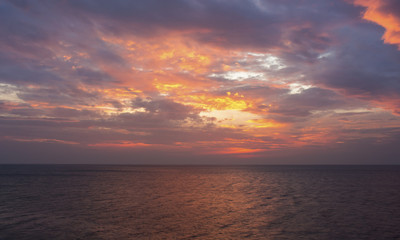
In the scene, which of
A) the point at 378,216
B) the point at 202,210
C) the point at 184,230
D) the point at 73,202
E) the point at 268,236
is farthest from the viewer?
the point at 73,202

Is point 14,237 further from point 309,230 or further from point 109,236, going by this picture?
point 309,230

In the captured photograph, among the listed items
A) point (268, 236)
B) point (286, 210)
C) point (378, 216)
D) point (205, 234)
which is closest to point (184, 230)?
point (205, 234)

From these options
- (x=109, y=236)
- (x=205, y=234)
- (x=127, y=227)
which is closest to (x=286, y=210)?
(x=205, y=234)

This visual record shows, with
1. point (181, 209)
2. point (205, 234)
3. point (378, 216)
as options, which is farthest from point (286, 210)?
point (205, 234)

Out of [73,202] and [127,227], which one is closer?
[127,227]

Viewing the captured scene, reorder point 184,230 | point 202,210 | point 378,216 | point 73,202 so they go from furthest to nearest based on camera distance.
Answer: point 73,202 → point 202,210 → point 378,216 → point 184,230

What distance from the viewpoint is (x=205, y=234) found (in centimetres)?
2761

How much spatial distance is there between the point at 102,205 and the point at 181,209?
12.9 meters

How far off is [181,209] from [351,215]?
75.9 feet

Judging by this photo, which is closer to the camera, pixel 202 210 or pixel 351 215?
pixel 351 215

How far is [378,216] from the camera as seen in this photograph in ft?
121

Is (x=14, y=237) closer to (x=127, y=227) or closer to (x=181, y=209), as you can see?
(x=127, y=227)

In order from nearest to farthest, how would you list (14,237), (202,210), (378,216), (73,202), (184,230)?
(14,237), (184,230), (378,216), (202,210), (73,202)

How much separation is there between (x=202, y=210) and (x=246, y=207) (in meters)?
7.50
